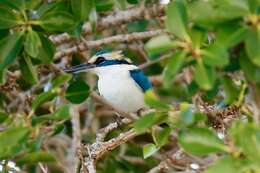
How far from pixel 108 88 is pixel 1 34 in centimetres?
132

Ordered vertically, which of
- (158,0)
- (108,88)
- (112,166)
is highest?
(158,0)

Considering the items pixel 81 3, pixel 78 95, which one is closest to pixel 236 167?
pixel 78 95

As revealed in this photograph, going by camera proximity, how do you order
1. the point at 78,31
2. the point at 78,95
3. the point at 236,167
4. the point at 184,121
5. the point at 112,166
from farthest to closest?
the point at 112,166 → the point at 78,31 → the point at 78,95 → the point at 184,121 → the point at 236,167

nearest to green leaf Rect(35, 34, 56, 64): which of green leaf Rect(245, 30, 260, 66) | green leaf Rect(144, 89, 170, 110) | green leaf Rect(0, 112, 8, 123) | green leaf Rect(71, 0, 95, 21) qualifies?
green leaf Rect(71, 0, 95, 21)

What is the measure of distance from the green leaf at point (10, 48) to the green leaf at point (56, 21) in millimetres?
101

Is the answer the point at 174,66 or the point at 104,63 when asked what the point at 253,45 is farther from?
the point at 104,63

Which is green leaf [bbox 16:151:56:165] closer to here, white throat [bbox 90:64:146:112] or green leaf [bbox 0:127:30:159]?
green leaf [bbox 0:127:30:159]

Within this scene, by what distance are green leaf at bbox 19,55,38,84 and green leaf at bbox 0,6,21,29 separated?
22 cm

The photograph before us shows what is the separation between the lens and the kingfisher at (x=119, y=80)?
4000mm

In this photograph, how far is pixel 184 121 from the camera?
6.95 ft

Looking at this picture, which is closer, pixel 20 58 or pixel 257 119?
pixel 257 119

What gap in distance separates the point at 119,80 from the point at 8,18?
1.56 metres

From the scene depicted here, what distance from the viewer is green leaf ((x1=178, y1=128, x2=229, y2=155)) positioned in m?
2.02

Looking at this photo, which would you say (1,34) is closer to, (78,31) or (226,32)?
(78,31)
